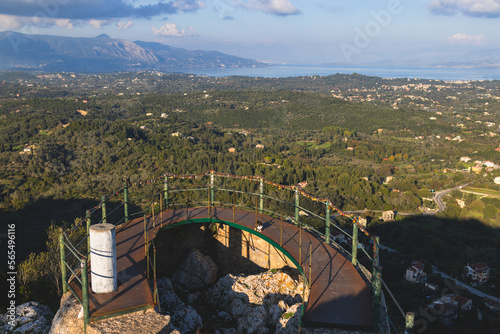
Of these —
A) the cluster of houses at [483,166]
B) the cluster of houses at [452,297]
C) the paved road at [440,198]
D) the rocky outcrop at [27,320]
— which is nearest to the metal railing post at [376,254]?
the rocky outcrop at [27,320]

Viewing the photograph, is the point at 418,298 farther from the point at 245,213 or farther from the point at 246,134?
the point at 246,134

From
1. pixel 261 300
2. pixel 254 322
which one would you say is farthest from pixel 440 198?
pixel 254 322

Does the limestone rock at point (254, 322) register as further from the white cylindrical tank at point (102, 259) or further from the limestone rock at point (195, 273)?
the white cylindrical tank at point (102, 259)

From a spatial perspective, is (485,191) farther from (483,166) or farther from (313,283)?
(313,283)

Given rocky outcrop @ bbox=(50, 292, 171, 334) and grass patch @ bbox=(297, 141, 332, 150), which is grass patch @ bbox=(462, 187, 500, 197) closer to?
grass patch @ bbox=(297, 141, 332, 150)

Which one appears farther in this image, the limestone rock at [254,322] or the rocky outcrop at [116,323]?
the limestone rock at [254,322]

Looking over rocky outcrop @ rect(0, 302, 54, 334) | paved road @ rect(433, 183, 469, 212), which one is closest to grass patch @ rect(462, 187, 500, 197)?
paved road @ rect(433, 183, 469, 212)
